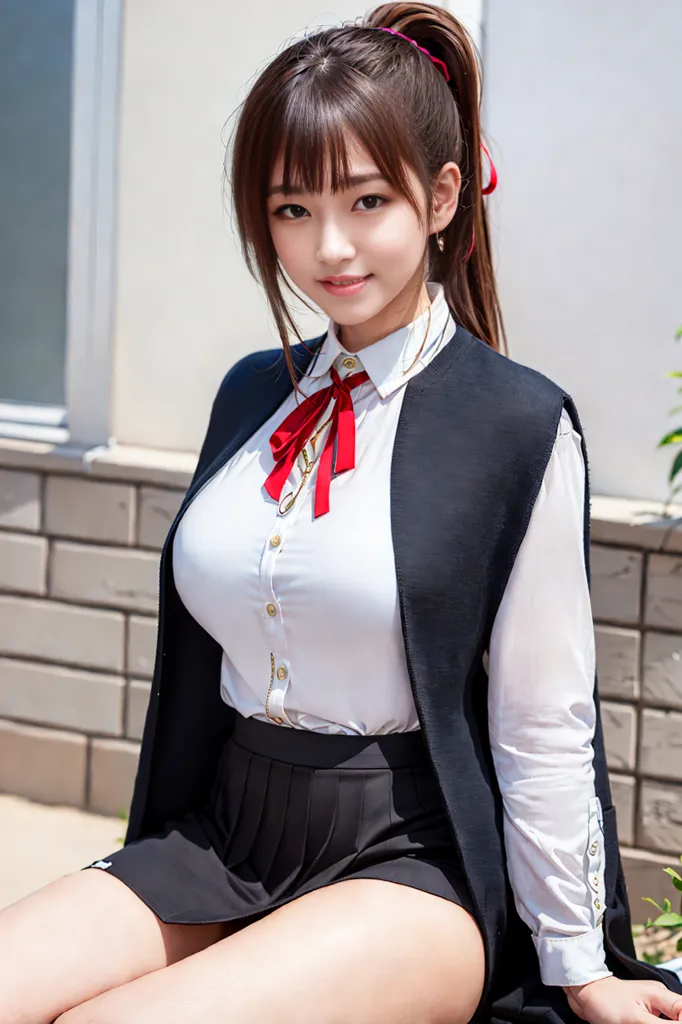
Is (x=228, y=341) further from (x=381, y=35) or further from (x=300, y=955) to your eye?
(x=300, y=955)

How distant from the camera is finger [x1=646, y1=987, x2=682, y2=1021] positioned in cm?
138

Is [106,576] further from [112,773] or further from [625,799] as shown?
[625,799]

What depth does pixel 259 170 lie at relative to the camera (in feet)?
4.92

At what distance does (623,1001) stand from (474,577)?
1.85 feet

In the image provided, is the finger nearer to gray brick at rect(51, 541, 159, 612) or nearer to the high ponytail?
the high ponytail

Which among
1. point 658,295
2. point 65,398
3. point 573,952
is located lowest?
point 573,952

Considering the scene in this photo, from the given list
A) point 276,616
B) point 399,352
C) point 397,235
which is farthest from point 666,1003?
point 397,235

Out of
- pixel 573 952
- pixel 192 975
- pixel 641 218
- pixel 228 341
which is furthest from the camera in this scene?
pixel 228 341

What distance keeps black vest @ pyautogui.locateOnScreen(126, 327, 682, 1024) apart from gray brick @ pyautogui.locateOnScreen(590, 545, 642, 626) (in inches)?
33.1

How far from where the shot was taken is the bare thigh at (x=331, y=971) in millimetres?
1265

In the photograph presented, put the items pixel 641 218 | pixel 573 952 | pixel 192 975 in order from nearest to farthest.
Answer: pixel 192 975 < pixel 573 952 < pixel 641 218

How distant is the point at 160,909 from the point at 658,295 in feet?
5.42

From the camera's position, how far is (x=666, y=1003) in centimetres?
139

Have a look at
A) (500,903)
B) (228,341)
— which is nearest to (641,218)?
(228,341)
